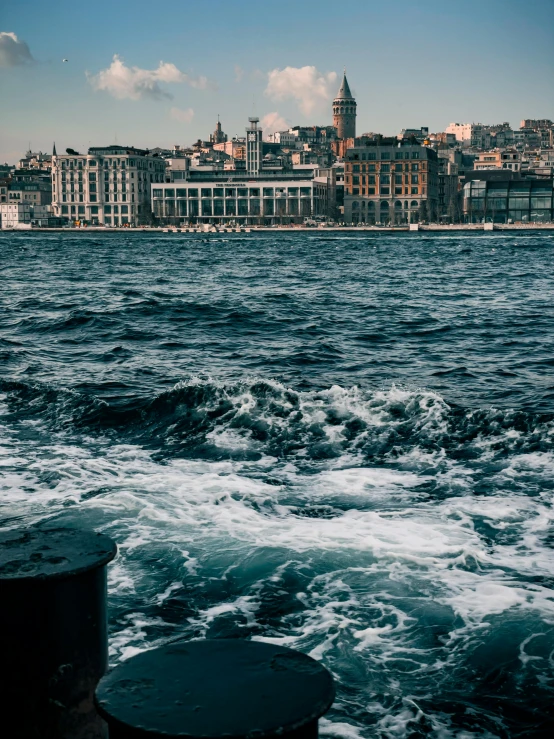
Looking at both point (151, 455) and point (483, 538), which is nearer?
point (483, 538)

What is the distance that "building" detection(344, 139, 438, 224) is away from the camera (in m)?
154

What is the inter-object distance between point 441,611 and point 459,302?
24.5 metres

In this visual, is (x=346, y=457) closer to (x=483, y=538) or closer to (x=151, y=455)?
(x=151, y=455)

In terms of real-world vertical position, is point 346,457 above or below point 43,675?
below

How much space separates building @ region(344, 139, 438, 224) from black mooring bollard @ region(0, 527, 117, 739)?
6099 inches

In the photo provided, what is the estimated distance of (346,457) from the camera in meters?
9.32

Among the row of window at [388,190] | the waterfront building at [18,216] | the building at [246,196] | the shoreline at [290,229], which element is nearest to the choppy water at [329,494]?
the shoreline at [290,229]

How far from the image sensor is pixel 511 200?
13975 centimetres

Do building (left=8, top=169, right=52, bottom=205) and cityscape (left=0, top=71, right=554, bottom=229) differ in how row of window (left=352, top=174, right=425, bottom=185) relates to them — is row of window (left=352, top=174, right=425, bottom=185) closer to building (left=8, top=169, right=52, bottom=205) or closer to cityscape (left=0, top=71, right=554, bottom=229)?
cityscape (left=0, top=71, right=554, bottom=229)

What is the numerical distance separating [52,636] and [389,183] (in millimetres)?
156001

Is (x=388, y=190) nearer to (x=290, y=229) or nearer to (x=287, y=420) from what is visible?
(x=290, y=229)

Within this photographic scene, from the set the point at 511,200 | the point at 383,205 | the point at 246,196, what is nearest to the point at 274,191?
the point at 246,196

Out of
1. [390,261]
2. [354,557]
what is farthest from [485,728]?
[390,261]

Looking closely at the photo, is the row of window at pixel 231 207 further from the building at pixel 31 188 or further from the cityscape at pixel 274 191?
the building at pixel 31 188
